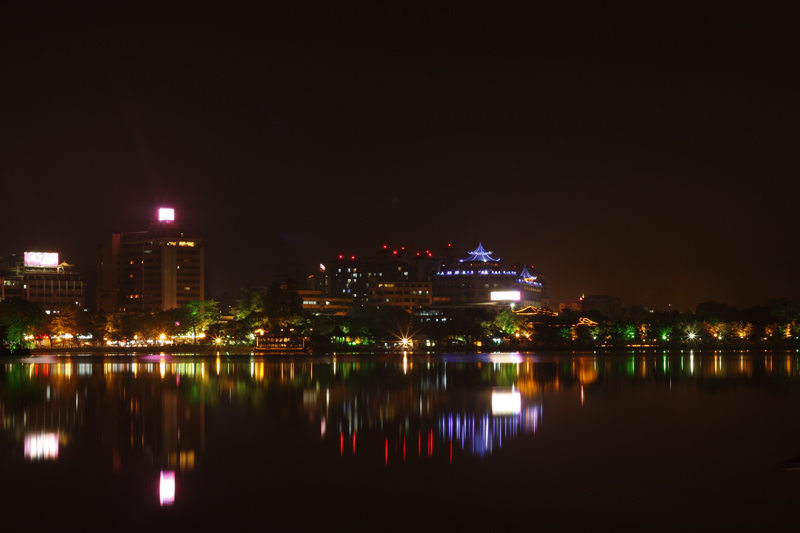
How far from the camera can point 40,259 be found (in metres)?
198

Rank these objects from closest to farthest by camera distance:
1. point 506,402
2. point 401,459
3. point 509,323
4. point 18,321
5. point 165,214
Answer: point 401,459 < point 506,402 < point 18,321 < point 509,323 < point 165,214

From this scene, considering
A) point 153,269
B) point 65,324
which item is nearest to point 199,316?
point 65,324

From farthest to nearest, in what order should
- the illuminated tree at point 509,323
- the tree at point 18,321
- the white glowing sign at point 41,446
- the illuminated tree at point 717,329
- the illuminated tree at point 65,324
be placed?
the illuminated tree at point 509,323, the illuminated tree at point 717,329, the illuminated tree at point 65,324, the tree at point 18,321, the white glowing sign at point 41,446

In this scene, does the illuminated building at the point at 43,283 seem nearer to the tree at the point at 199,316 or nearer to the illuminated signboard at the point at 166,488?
the tree at the point at 199,316

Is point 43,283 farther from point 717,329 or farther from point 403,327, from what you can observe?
point 717,329

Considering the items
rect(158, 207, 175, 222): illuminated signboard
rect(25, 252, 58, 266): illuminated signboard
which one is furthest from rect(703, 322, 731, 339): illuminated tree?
rect(25, 252, 58, 266): illuminated signboard

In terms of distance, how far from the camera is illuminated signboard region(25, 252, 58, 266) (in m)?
197

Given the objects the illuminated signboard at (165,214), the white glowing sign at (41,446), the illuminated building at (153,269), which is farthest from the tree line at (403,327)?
the white glowing sign at (41,446)

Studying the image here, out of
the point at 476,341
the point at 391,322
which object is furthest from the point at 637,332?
the point at 391,322

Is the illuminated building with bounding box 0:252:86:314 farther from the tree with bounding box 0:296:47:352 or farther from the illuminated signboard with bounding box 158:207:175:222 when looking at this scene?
the tree with bounding box 0:296:47:352

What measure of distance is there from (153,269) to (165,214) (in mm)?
13485

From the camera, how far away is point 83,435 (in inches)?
899

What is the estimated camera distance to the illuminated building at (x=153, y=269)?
183 metres

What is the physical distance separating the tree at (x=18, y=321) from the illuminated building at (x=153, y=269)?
263 feet
